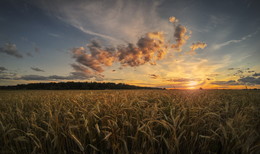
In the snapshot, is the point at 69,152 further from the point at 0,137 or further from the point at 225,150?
the point at 225,150

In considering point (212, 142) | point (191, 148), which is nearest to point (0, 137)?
point (191, 148)

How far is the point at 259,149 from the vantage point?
5.12 feet

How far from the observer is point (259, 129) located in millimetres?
2520

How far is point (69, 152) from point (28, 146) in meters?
0.69

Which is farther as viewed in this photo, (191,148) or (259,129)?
(259,129)

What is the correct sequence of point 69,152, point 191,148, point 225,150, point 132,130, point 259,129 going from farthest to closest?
1. point 259,129
2. point 132,130
3. point 69,152
4. point 191,148
5. point 225,150

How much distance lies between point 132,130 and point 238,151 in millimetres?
1484

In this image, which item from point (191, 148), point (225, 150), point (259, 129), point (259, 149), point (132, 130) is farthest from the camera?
point (259, 129)

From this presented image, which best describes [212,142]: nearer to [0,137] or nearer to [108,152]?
[108,152]

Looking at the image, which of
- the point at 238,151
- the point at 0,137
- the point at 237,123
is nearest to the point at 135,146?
the point at 238,151

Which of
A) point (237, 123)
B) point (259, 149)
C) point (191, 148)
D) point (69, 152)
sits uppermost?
point (237, 123)

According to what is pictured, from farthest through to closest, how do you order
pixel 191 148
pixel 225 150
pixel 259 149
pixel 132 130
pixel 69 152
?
pixel 132 130 → pixel 69 152 → pixel 191 148 → pixel 225 150 → pixel 259 149

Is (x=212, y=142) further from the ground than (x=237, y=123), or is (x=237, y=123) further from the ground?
(x=237, y=123)

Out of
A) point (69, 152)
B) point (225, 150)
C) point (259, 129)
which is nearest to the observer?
point (225, 150)
